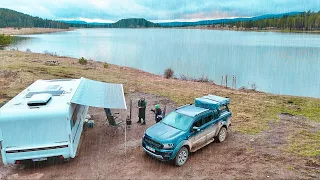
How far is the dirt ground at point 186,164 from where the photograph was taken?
344 inches

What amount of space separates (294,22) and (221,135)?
382ft

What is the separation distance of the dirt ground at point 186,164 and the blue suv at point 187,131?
1.65ft

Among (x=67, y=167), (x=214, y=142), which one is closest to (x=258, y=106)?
(x=214, y=142)

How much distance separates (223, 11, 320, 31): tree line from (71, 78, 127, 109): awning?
11070cm

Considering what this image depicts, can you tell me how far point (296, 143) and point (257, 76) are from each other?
26757 mm

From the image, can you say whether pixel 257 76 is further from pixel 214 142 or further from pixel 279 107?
pixel 214 142

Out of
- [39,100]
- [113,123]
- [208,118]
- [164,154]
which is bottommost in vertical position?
[164,154]

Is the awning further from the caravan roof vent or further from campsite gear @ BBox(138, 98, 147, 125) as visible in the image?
campsite gear @ BBox(138, 98, 147, 125)

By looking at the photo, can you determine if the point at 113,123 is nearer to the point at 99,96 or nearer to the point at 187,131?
the point at 99,96

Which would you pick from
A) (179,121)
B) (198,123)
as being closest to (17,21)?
(179,121)

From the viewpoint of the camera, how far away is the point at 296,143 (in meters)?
11.2

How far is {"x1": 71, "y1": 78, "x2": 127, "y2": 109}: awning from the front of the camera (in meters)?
10.3

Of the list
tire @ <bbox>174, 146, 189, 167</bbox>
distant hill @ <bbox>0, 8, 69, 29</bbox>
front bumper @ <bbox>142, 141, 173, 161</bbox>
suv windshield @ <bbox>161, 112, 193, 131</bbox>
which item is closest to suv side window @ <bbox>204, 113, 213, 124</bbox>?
suv windshield @ <bbox>161, 112, 193, 131</bbox>

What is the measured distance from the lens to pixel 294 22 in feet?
358
